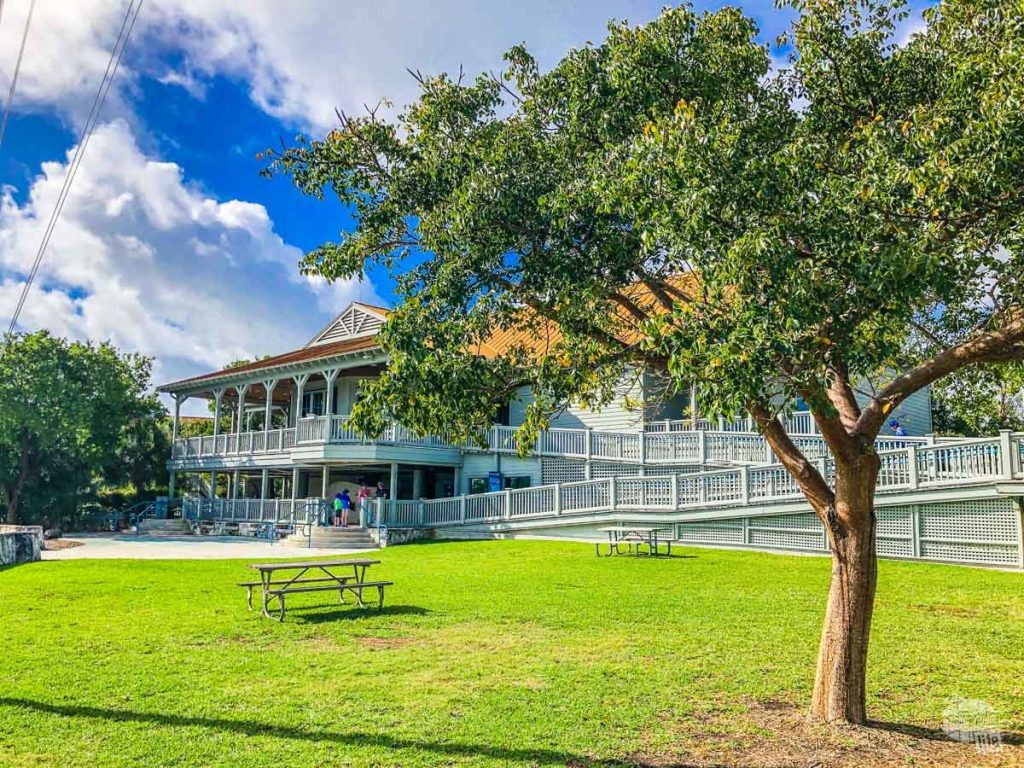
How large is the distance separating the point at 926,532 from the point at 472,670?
12612 millimetres

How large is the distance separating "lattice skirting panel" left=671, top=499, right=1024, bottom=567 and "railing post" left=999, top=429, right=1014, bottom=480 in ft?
2.03

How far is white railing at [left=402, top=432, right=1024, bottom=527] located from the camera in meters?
15.9

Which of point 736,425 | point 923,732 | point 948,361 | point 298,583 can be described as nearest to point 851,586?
point 923,732

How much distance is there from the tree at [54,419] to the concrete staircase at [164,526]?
11.0 feet

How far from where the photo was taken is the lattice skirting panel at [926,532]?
15.7m

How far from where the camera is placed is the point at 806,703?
22.7 ft

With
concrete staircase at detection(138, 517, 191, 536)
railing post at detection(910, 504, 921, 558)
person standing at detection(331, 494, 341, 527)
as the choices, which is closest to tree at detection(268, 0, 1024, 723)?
railing post at detection(910, 504, 921, 558)

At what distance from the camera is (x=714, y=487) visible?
2012 centimetres

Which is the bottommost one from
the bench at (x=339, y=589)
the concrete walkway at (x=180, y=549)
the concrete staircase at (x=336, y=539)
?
the concrete walkway at (x=180, y=549)

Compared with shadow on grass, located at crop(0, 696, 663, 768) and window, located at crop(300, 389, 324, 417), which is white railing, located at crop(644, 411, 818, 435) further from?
shadow on grass, located at crop(0, 696, 663, 768)

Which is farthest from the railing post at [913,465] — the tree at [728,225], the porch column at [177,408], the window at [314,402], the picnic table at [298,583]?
the porch column at [177,408]

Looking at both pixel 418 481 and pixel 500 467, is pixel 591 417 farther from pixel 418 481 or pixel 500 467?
pixel 418 481

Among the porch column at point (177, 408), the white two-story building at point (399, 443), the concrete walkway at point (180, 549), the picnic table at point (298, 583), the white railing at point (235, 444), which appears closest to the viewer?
the picnic table at point (298, 583)

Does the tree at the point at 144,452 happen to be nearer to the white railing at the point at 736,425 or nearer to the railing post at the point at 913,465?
the white railing at the point at 736,425
